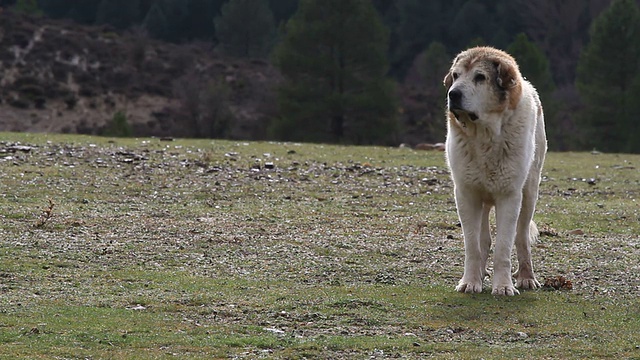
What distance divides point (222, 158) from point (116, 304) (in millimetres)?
14028

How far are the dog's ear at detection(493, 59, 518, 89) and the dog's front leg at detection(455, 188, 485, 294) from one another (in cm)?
107

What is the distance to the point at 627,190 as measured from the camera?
2103cm

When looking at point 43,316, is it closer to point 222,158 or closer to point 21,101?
point 222,158

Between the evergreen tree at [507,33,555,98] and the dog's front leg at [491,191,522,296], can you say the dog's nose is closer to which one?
the dog's front leg at [491,191,522,296]

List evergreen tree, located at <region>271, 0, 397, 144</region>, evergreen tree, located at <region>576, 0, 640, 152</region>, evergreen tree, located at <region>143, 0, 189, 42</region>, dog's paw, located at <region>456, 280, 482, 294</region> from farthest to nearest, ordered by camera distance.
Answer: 1. evergreen tree, located at <region>143, 0, 189, 42</region>
2. evergreen tree, located at <region>271, 0, 397, 144</region>
3. evergreen tree, located at <region>576, 0, 640, 152</region>
4. dog's paw, located at <region>456, 280, 482, 294</region>

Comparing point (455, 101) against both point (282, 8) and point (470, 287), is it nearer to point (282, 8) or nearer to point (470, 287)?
point (470, 287)

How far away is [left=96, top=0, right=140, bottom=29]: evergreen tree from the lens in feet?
299

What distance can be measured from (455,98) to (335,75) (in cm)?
4197

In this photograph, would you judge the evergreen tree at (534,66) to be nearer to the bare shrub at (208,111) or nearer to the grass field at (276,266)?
the bare shrub at (208,111)

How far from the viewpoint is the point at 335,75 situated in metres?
51.6

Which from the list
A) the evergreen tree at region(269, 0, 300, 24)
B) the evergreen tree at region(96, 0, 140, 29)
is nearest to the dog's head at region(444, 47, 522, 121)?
the evergreen tree at region(96, 0, 140, 29)

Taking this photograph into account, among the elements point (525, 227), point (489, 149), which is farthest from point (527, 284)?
point (489, 149)

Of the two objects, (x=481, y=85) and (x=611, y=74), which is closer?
(x=481, y=85)

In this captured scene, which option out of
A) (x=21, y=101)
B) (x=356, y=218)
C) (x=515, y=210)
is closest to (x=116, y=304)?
(x=515, y=210)
